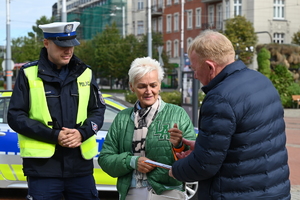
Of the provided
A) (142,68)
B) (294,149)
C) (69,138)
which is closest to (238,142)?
(142,68)

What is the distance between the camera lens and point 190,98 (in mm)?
13461

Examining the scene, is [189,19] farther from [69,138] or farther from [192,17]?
[69,138]

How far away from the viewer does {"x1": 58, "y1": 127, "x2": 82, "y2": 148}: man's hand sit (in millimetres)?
3561

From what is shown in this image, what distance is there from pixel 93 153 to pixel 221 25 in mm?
54676

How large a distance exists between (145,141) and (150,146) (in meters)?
0.05

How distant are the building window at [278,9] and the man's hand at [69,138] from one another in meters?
53.5

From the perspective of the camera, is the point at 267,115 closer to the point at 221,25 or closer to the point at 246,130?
the point at 246,130

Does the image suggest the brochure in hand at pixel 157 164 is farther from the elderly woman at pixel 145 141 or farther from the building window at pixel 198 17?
the building window at pixel 198 17

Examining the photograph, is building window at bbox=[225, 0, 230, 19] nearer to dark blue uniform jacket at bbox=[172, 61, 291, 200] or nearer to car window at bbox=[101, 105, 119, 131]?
car window at bbox=[101, 105, 119, 131]

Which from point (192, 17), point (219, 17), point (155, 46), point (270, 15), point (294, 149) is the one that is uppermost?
point (192, 17)

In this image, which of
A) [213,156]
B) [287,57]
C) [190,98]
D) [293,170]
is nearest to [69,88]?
[213,156]

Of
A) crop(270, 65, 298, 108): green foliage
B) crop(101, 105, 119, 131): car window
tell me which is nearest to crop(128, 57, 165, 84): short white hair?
crop(101, 105, 119, 131): car window

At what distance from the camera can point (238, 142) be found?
2623mm

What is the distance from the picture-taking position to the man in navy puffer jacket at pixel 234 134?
2.59 m
